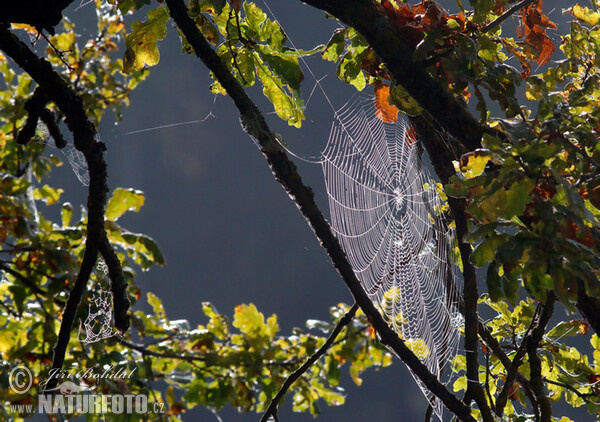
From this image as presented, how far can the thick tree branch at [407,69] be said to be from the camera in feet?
4.01

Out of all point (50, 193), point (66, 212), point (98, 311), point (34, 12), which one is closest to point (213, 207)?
point (50, 193)

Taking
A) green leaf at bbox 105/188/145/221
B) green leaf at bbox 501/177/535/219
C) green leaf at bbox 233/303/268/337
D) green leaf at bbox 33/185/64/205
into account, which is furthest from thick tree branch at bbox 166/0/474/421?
green leaf at bbox 33/185/64/205

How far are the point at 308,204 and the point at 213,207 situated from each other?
31.5 feet

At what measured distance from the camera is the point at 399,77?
126cm

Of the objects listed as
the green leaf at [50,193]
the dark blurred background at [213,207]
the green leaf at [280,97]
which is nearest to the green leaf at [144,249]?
the green leaf at [50,193]

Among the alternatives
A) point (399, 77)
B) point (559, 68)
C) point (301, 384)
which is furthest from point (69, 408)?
point (559, 68)

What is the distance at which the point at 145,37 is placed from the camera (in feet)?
5.32

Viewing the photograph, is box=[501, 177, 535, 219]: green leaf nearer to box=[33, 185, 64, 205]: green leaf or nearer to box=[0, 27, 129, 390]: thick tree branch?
box=[0, 27, 129, 390]: thick tree branch

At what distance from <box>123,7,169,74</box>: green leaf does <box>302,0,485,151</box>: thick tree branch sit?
1.77 ft

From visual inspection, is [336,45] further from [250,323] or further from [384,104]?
[250,323]

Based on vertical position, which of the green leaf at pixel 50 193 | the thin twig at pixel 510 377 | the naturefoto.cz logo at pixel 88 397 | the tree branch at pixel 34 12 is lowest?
the thin twig at pixel 510 377

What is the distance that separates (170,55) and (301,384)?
8844mm

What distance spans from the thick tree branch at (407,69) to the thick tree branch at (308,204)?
0.90 ft

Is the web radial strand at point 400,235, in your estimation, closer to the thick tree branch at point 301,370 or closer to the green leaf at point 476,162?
the thick tree branch at point 301,370
